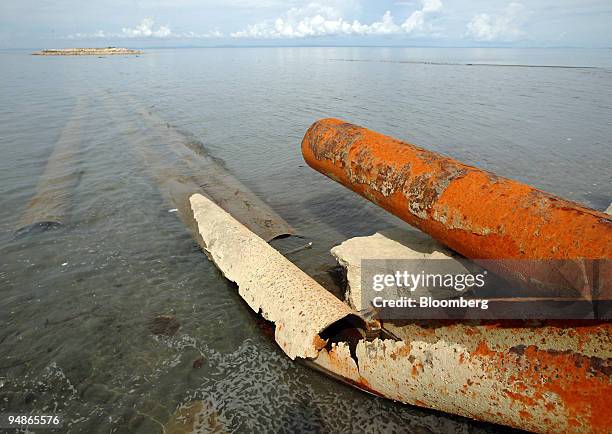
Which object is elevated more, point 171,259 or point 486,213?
point 486,213

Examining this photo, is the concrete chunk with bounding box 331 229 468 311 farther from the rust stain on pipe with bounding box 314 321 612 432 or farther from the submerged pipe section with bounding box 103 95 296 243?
the submerged pipe section with bounding box 103 95 296 243

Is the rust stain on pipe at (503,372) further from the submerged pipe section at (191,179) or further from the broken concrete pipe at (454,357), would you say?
the submerged pipe section at (191,179)

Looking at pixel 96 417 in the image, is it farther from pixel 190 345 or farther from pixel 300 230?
pixel 300 230

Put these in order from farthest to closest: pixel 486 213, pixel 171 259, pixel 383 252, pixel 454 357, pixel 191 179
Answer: pixel 191 179 < pixel 171 259 < pixel 383 252 < pixel 486 213 < pixel 454 357

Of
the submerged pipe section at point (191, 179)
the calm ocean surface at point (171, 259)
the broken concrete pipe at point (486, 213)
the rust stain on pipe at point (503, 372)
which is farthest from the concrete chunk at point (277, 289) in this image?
the broken concrete pipe at point (486, 213)

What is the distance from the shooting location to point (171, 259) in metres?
6.06

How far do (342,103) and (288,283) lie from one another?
1865 centimetres

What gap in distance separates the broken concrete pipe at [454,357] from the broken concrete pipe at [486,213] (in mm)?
406

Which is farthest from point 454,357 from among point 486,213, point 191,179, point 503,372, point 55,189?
point 55,189

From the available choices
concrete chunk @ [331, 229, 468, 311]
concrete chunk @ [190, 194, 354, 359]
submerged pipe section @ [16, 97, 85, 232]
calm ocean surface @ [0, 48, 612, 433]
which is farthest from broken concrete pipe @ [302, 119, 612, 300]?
submerged pipe section @ [16, 97, 85, 232]

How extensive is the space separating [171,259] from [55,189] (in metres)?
4.55

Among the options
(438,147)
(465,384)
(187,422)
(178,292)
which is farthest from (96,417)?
(438,147)

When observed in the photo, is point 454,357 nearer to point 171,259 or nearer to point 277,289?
point 277,289

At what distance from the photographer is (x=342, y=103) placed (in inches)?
840
